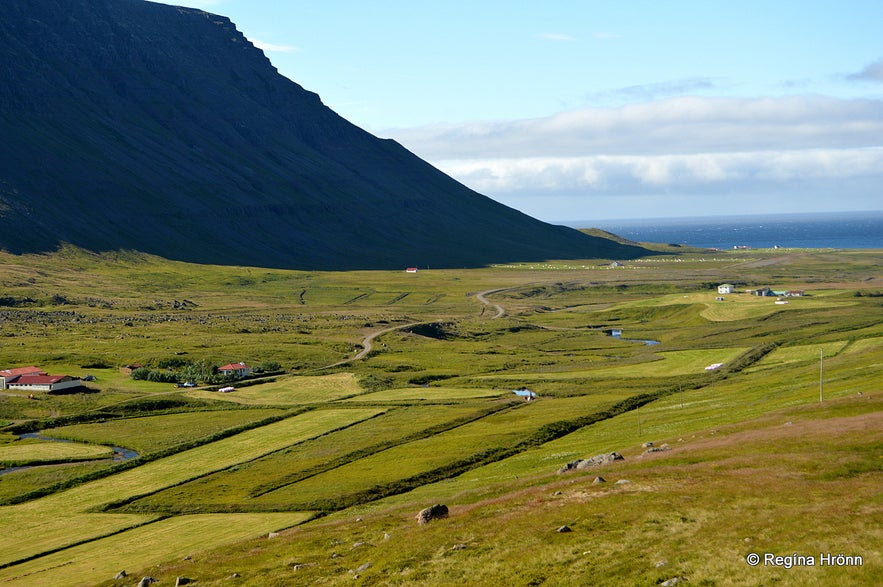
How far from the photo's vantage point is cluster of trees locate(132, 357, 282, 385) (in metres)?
139

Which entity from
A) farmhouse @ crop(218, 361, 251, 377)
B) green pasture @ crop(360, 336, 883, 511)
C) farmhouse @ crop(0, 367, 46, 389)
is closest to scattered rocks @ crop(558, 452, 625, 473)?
green pasture @ crop(360, 336, 883, 511)

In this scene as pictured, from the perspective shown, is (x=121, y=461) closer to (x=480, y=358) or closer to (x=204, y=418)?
(x=204, y=418)

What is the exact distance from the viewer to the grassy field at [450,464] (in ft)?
141

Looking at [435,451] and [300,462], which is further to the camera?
[435,451]

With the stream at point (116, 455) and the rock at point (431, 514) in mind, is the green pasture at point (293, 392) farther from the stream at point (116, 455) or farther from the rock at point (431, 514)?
the rock at point (431, 514)

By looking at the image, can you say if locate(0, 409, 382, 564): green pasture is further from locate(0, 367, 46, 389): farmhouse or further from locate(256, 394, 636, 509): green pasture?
locate(0, 367, 46, 389): farmhouse

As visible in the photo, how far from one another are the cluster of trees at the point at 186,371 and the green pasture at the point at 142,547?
7182 cm

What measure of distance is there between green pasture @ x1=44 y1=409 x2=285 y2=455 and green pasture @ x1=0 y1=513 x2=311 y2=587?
30.7 m

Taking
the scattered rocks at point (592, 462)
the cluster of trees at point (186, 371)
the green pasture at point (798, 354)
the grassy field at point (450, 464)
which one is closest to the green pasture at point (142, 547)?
the grassy field at point (450, 464)

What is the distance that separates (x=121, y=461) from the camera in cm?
9200

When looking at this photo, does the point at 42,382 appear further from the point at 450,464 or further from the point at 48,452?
the point at 450,464

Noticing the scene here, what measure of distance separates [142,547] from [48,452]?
132 feet

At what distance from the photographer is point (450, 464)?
262ft

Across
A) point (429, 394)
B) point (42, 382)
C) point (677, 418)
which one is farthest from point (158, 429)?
point (677, 418)
